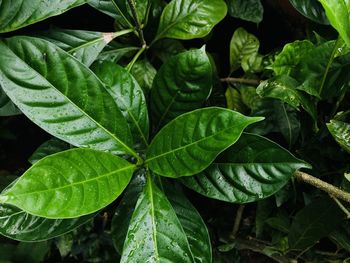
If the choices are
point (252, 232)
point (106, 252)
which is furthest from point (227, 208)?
point (106, 252)

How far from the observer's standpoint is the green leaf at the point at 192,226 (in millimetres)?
1044

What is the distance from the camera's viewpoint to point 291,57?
45.0 inches

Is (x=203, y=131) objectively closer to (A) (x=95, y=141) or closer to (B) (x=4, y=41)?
(A) (x=95, y=141)

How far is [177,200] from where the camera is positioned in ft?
3.61

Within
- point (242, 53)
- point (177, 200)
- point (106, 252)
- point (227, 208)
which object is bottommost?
point (106, 252)

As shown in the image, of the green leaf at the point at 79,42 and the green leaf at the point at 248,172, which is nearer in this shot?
the green leaf at the point at 248,172

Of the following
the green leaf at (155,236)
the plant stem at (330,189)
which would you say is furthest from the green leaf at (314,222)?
the green leaf at (155,236)

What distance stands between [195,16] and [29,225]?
694mm

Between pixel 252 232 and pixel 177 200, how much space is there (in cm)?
48

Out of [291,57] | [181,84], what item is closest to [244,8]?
[291,57]

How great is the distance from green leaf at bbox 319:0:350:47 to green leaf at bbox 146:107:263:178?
9.6 inches

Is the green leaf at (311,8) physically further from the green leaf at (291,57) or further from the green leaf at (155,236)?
the green leaf at (155,236)

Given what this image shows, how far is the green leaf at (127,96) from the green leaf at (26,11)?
0.19 meters

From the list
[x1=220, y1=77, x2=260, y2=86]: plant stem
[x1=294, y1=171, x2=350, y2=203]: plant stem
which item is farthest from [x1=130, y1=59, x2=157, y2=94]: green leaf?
[x1=294, y1=171, x2=350, y2=203]: plant stem
